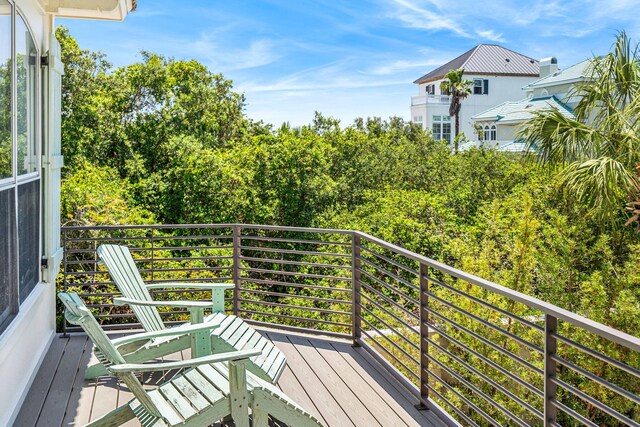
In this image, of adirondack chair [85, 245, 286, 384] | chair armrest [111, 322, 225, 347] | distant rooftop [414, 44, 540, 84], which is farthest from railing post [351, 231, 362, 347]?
distant rooftop [414, 44, 540, 84]

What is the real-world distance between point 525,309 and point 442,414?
12.4ft

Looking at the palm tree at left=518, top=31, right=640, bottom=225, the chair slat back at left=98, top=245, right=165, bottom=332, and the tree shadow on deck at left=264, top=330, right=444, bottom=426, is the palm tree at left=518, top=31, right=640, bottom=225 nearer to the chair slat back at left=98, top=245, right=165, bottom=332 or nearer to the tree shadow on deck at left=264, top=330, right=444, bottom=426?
the tree shadow on deck at left=264, top=330, right=444, bottom=426

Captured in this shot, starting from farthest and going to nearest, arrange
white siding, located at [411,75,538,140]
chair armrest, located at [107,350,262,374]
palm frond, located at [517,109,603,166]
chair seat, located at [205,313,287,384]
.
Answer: white siding, located at [411,75,538,140]
palm frond, located at [517,109,603,166]
chair seat, located at [205,313,287,384]
chair armrest, located at [107,350,262,374]

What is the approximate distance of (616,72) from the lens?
27.1ft

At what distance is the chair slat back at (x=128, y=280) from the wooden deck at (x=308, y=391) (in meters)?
0.43

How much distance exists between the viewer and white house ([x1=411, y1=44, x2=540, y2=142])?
1622 inches

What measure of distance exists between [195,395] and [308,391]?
1202 millimetres

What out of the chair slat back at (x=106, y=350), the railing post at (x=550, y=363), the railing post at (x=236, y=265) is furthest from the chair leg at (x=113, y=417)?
the railing post at (x=236, y=265)

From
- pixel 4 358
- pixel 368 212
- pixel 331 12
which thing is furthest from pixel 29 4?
pixel 331 12

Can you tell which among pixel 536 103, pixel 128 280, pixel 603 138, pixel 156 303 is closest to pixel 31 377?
pixel 128 280

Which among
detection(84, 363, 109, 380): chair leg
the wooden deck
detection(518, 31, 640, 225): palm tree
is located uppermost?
detection(518, 31, 640, 225): palm tree

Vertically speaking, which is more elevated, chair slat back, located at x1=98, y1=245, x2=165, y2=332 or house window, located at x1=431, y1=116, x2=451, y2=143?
house window, located at x1=431, y1=116, x2=451, y2=143

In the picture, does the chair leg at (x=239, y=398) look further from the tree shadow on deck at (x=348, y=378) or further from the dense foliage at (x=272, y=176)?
the dense foliage at (x=272, y=176)

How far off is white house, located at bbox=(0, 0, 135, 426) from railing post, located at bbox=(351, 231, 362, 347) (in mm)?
2332
